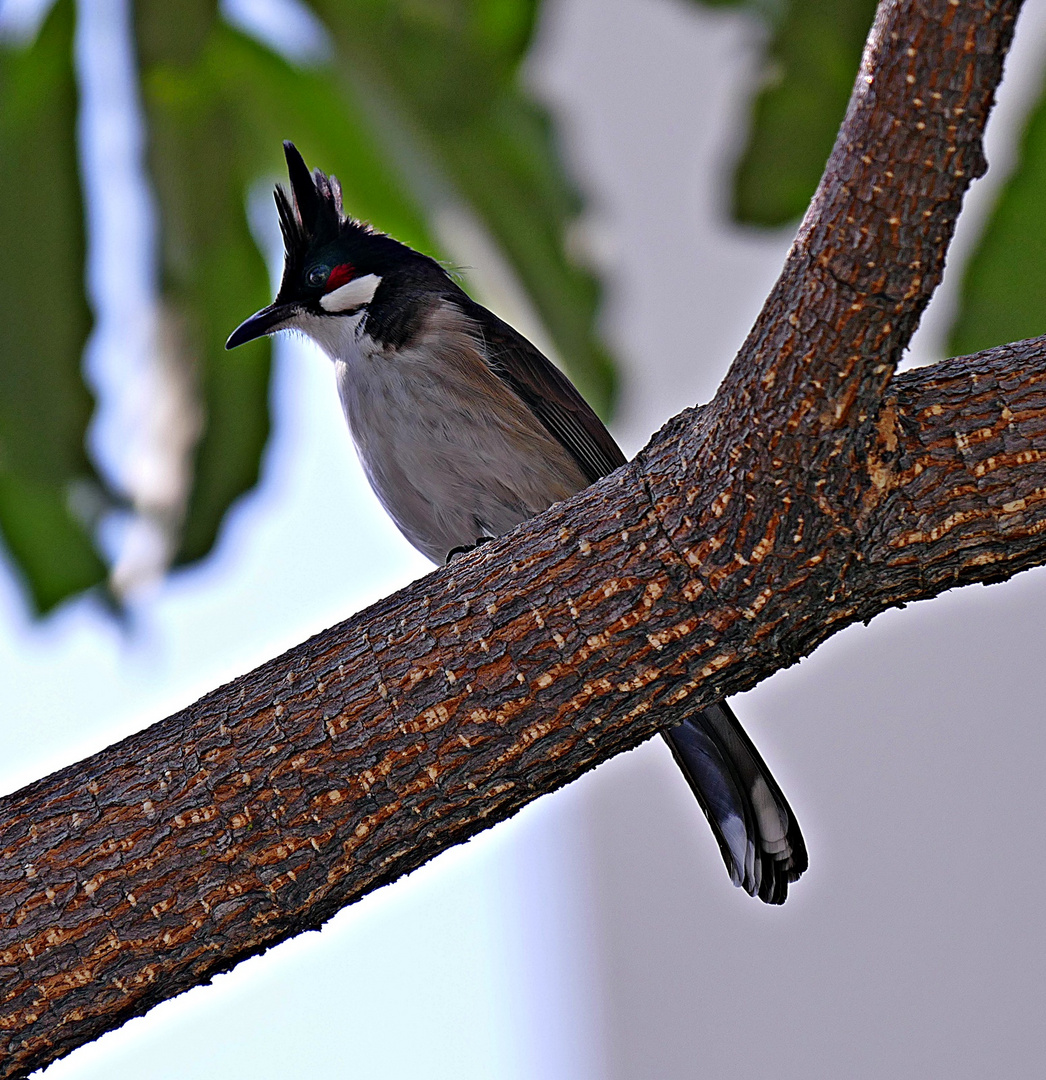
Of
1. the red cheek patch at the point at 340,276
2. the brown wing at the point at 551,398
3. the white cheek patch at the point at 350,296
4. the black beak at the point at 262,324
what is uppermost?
the red cheek patch at the point at 340,276

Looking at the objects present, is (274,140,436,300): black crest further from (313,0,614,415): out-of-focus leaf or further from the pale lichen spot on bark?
the pale lichen spot on bark

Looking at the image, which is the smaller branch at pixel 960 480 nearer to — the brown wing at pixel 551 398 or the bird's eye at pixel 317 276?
the brown wing at pixel 551 398

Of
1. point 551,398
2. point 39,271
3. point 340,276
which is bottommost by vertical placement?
point 551,398

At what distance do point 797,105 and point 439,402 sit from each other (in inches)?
26.0

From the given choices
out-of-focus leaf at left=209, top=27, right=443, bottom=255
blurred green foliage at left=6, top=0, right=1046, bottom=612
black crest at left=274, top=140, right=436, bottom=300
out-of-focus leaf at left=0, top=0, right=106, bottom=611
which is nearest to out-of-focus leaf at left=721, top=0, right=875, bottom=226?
blurred green foliage at left=6, top=0, right=1046, bottom=612

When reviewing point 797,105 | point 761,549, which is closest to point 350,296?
point 797,105

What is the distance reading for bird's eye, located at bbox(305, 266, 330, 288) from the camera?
232 centimetres

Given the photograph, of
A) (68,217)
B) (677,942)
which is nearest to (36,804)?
(68,217)

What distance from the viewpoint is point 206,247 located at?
198 centimetres

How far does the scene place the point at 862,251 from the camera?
1.15 m

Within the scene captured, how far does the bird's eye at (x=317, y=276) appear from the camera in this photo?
2.32 m

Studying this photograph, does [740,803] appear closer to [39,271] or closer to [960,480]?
[960,480]

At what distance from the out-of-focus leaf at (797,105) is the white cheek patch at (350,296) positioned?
0.71 meters

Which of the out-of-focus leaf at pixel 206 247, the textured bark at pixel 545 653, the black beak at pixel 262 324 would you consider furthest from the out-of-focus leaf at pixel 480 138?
the textured bark at pixel 545 653
